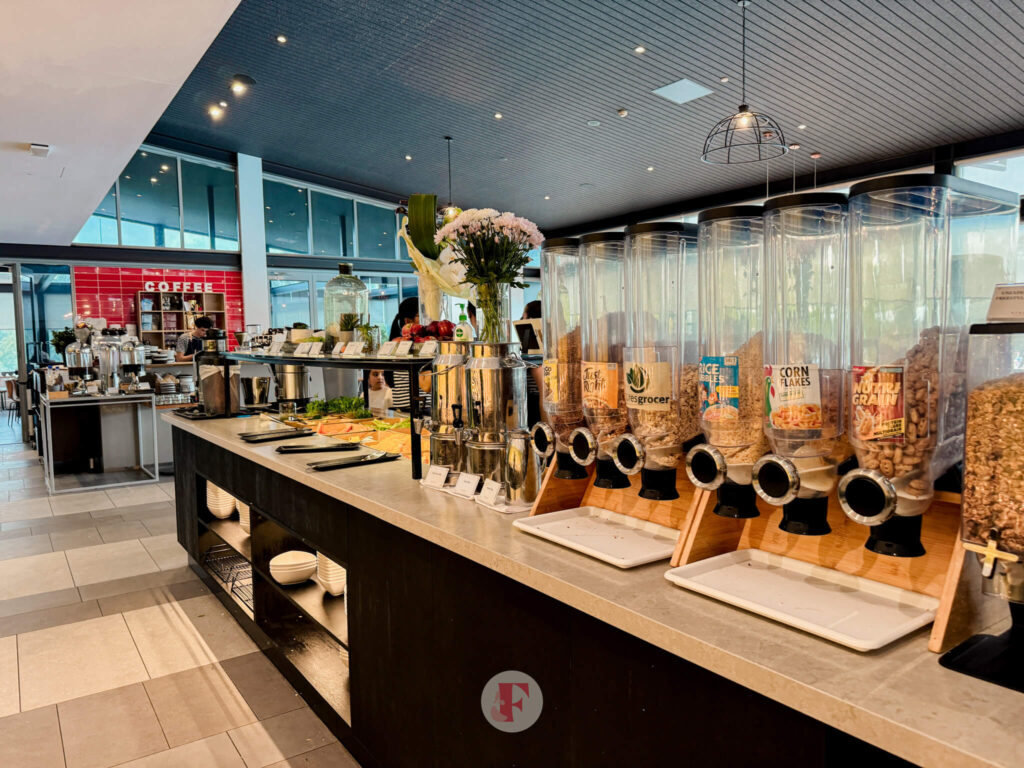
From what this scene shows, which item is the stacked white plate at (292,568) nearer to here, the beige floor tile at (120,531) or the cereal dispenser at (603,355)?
the cereal dispenser at (603,355)

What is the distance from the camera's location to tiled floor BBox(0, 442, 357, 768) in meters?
2.19

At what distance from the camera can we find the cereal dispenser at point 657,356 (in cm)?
120

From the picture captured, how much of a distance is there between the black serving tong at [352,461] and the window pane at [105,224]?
1023 cm

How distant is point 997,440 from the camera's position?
Result: 786 millimetres

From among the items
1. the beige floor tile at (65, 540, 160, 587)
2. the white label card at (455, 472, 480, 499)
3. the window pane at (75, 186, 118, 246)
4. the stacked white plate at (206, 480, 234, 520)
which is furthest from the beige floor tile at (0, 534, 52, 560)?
the window pane at (75, 186, 118, 246)

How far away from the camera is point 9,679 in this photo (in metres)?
2.67

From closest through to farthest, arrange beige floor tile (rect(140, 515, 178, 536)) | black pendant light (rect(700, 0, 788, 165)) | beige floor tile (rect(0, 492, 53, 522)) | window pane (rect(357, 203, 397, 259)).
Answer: beige floor tile (rect(140, 515, 178, 536)) < beige floor tile (rect(0, 492, 53, 522)) < black pendant light (rect(700, 0, 788, 165)) < window pane (rect(357, 203, 397, 259))

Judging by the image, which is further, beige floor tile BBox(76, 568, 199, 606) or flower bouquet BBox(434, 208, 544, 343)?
beige floor tile BBox(76, 568, 199, 606)

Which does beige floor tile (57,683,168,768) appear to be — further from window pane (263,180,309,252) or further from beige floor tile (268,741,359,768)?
window pane (263,180,309,252)

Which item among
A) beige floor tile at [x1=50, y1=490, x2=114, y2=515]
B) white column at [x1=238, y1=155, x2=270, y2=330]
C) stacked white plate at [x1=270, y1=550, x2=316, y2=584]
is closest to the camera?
stacked white plate at [x1=270, y1=550, x2=316, y2=584]

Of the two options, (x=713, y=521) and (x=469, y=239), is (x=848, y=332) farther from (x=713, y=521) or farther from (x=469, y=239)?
(x=469, y=239)

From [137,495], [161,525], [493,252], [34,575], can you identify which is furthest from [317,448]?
[137,495]

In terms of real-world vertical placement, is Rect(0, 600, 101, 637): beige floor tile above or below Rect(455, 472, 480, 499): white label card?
below

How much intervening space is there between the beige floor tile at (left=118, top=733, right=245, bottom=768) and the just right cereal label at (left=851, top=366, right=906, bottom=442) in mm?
2083
